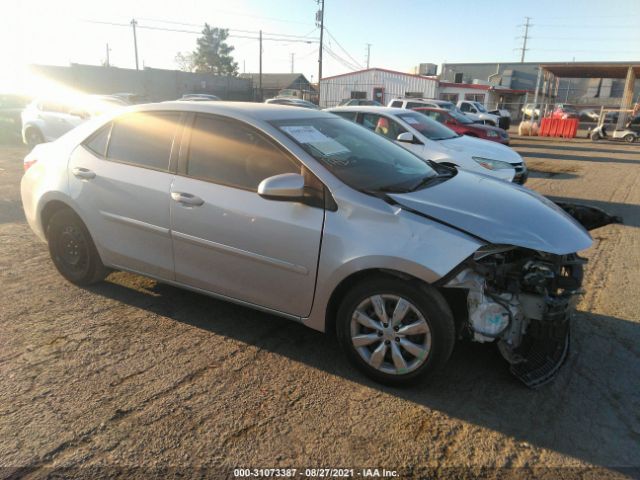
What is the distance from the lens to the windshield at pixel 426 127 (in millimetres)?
8406

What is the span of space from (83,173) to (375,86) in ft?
120

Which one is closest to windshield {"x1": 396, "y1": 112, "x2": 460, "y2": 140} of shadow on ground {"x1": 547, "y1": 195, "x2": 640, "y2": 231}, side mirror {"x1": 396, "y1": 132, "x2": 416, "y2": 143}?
side mirror {"x1": 396, "y1": 132, "x2": 416, "y2": 143}

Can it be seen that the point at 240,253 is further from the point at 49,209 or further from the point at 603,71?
the point at 603,71

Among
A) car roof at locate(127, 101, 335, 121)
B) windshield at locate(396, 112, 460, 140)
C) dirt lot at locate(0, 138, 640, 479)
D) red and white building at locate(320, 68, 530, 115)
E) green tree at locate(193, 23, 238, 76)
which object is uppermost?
green tree at locate(193, 23, 238, 76)

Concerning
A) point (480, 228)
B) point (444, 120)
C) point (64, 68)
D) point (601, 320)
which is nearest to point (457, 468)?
point (480, 228)

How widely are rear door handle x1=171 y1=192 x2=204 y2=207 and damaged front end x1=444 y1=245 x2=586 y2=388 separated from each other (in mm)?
1810

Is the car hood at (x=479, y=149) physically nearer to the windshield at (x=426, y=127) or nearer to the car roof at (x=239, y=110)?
the windshield at (x=426, y=127)

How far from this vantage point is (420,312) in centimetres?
271

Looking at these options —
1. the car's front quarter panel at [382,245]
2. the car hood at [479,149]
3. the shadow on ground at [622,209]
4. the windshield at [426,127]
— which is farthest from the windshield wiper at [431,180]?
the shadow on ground at [622,209]

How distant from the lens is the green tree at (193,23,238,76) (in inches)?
3211

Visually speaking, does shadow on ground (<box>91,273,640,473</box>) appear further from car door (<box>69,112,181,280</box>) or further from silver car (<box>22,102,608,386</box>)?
car door (<box>69,112,181,280</box>)

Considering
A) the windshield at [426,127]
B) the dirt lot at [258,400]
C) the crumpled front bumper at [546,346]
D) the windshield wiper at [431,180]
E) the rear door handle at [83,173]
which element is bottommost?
the dirt lot at [258,400]

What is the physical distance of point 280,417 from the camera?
2.65 metres

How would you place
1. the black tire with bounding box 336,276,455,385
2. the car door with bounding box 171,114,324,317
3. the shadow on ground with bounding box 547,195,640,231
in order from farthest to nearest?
the shadow on ground with bounding box 547,195,640,231 → the car door with bounding box 171,114,324,317 → the black tire with bounding box 336,276,455,385
